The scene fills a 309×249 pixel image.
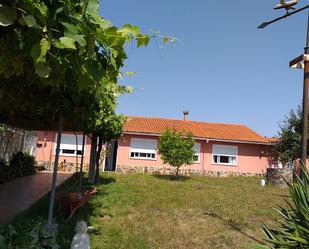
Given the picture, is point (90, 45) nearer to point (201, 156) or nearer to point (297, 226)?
point (297, 226)

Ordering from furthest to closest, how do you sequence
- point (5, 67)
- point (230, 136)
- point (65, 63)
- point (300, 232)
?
1. point (230, 136)
2. point (300, 232)
3. point (5, 67)
4. point (65, 63)

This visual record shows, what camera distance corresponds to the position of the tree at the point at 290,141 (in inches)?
1052

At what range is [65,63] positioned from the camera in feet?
6.02

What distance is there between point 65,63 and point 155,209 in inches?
371

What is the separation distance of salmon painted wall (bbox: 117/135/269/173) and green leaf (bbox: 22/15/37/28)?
2440cm

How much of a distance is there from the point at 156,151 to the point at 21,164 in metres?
10.5

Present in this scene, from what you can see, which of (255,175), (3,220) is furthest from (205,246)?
(255,175)

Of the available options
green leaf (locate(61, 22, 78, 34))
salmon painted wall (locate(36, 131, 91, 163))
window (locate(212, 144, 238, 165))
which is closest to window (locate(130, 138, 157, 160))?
salmon painted wall (locate(36, 131, 91, 163))

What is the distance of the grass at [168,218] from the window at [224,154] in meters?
13.2

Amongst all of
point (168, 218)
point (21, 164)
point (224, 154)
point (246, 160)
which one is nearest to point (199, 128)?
point (224, 154)

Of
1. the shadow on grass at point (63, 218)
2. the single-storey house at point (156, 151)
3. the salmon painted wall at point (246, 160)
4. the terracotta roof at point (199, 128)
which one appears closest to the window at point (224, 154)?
the single-storey house at point (156, 151)

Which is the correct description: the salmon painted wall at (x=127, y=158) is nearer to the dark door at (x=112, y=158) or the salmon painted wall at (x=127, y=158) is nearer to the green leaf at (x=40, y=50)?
the dark door at (x=112, y=158)

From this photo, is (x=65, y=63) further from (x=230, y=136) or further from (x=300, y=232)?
(x=230, y=136)

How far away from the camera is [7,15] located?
1.64 meters
